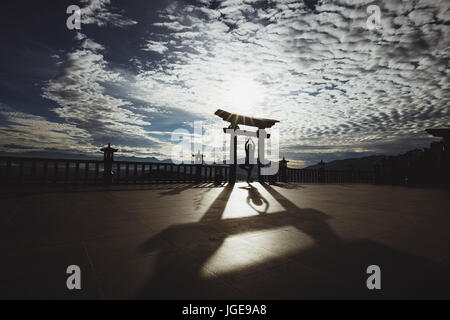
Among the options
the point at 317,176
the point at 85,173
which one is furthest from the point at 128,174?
the point at 317,176

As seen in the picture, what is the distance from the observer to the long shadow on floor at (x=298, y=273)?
4.00ft

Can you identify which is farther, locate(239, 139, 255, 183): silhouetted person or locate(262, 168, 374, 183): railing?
locate(262, 168, 374, 183): railing

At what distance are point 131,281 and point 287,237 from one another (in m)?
1.61

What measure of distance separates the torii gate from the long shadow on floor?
29.6 ft

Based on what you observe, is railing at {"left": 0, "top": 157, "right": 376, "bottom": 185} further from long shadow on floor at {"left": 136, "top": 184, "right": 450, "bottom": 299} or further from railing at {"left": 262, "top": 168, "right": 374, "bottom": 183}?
long shadow on floor at {"left": 136, "top": 184, "right": 450, "bottom": 299}

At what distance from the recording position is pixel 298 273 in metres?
1.45

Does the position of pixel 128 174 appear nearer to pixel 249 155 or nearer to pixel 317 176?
pixel 249 155

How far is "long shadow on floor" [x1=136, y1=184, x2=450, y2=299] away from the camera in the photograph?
1.22 meters

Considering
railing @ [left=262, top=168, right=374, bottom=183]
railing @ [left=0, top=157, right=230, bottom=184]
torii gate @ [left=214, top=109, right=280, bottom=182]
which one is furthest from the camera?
railing @ [left=262, top=168, right=374, bottom=183]

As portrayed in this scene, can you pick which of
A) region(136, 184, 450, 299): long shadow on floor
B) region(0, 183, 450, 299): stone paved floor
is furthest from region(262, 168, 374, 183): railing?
region(136, 184, 450, 299): long shadow on floor

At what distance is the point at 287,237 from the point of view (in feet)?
7.38
